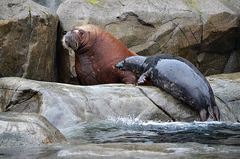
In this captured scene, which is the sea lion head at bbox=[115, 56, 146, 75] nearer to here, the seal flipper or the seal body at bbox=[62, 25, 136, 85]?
the seal body at bbox=[62, 25, 136, 85]

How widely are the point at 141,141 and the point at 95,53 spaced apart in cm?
479

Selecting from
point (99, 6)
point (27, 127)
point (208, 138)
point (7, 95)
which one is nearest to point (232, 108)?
point (208, 138)

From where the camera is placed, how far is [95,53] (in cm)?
1000

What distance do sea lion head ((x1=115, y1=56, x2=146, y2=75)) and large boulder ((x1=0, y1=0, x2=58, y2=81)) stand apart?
1.48 m

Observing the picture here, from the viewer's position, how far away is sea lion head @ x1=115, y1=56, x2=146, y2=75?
895 centimetres

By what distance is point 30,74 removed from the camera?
973cm

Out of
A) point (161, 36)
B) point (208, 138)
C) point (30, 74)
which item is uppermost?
point (161, 36)

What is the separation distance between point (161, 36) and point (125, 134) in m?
5.42

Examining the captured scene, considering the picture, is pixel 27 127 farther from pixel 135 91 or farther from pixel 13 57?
pixel 13 57

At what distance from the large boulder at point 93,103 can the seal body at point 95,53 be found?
210cm

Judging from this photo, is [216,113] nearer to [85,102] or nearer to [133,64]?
[85,102]

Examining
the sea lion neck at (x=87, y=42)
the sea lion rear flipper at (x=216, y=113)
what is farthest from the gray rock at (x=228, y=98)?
the sea lion neck at (x=87, y=42)

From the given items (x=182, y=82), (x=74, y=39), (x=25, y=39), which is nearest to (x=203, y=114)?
(x=182, y=82)

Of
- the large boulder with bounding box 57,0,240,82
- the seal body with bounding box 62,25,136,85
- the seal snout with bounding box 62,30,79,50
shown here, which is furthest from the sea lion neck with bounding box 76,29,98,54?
the large boulder with bounding box 57,0,240,82
